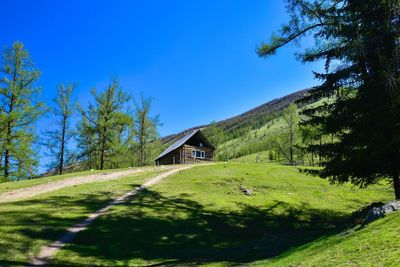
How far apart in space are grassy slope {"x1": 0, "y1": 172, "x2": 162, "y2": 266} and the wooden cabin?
31.0 meters

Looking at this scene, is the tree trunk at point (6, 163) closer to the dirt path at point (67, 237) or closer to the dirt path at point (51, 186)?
the dirt path at point (51, 186)

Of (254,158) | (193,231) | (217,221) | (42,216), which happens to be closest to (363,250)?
(193,231)

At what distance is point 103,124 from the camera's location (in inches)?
2021

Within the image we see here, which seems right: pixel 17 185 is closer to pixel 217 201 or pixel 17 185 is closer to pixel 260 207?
pixel 217 201

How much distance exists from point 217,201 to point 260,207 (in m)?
Answer: 3.09

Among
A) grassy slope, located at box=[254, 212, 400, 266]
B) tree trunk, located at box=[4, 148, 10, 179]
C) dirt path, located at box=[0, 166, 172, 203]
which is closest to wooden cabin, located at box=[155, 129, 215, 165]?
dirt path, located at box=[0, 166, 172, 203]

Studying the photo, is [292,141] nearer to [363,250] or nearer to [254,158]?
[363,250]

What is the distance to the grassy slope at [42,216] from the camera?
543 inches

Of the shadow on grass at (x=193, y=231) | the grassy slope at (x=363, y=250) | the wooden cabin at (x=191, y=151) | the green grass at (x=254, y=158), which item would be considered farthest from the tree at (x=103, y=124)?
the green grass at (x=254, y=158)

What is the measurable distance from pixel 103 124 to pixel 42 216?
111 feet

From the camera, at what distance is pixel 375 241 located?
8.40 m

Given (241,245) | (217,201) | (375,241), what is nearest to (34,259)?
(241,245)

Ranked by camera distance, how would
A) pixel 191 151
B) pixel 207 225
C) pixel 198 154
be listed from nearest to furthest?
1. pixel 207 225
2. pixel 191 151
3. pixel 198 154

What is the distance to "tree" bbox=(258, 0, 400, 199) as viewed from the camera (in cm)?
1603
